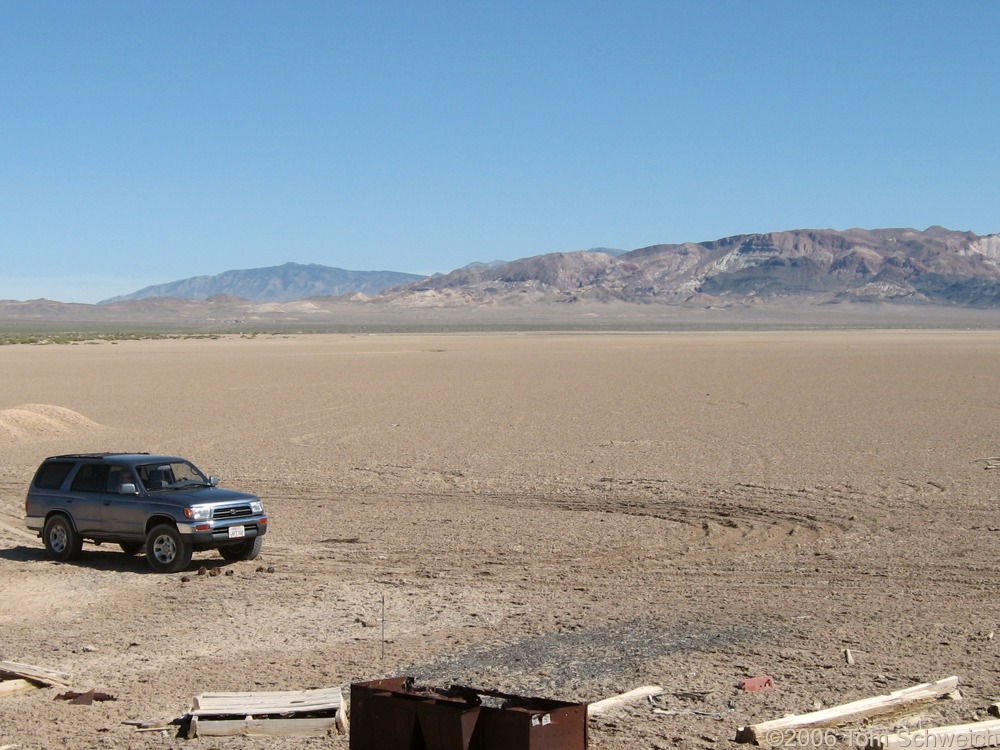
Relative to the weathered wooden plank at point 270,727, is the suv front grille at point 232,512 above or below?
above

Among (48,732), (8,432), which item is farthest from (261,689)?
(8,432)

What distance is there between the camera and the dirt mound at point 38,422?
27.0 m

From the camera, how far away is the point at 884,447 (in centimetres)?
2389

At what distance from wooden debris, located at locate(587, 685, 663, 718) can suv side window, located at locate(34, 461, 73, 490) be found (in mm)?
8687

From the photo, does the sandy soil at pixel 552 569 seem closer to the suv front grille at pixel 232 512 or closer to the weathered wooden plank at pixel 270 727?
the weathered wooden plank at pixel 270 727

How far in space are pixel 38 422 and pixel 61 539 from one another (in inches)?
574

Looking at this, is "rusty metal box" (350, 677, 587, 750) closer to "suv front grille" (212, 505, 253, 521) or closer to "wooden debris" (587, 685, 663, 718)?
"wooden debris" (587, 685, 663, 718)

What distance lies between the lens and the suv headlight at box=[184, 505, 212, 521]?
13.3 metres

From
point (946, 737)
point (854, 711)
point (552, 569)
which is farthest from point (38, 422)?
point (946, 737)

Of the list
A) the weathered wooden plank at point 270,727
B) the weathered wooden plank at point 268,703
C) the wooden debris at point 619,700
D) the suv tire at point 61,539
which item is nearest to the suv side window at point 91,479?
the suv tire at point 61,539

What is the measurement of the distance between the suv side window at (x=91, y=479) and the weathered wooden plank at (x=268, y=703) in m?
6.69

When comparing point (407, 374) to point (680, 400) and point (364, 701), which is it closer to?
point (680, 400)

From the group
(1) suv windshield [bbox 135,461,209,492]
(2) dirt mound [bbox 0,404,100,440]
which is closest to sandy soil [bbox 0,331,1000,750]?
(2) dirt mound [bbox 0,404,100,440]

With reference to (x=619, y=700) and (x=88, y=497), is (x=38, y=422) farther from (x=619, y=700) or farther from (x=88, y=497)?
(x=619, y=700)
